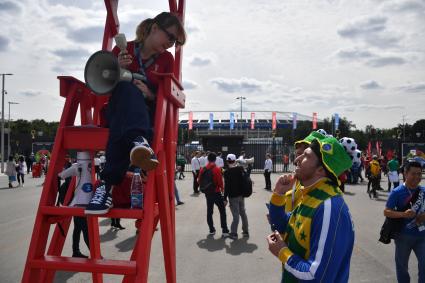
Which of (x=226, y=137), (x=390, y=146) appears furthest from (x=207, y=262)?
(x=390, y=146)

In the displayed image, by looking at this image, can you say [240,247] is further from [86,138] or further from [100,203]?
[100,203]

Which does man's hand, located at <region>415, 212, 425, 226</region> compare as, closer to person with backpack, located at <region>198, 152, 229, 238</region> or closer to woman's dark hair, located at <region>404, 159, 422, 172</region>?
woman's dark hair, located at <region>404, 159, 422, 172</region>

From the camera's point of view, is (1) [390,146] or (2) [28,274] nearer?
(2) [28,274]

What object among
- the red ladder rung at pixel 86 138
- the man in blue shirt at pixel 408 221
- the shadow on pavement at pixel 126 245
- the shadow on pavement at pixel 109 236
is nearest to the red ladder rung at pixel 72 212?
the red ladder rung at pixel 86 138

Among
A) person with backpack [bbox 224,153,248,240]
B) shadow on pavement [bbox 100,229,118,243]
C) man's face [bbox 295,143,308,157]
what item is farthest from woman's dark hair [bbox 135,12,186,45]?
person with backpack [bbox 224,153,248,240]

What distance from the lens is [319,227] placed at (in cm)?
236

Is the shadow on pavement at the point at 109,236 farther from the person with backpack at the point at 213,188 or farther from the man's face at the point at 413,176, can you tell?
the man's face at the point at 413,176

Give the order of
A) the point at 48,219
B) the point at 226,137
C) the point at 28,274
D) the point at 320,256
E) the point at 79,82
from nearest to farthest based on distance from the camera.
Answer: the point at 320,256
the point at 28,274
the point at 48,219
the point at 79,82
the point at 226,137

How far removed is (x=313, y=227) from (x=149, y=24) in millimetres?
2051

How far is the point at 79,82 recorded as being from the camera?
3.26 m

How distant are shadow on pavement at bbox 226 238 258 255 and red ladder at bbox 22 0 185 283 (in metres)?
4.94

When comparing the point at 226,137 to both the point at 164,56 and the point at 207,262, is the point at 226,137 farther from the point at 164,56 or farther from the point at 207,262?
the point at 164,56

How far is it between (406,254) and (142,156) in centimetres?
400

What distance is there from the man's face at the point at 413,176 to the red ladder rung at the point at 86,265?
4092mm
